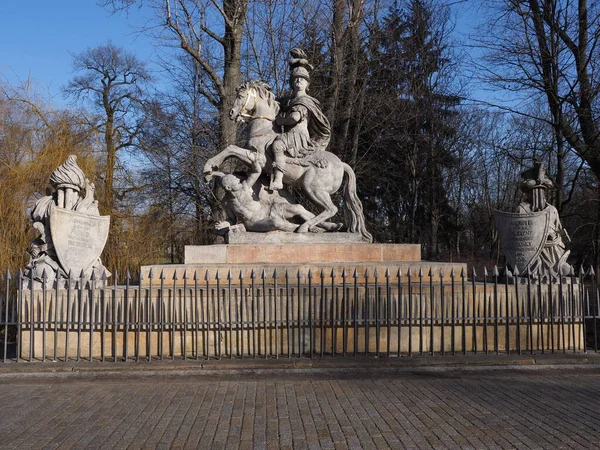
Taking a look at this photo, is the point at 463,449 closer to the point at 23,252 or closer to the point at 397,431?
the point at 397,431

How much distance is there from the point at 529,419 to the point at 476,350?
294 centimetres

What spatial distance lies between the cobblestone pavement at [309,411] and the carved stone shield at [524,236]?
2.19 metres

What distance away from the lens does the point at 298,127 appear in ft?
33.9

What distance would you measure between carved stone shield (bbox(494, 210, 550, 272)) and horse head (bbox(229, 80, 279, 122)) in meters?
4.66

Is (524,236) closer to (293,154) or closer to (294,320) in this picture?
(294,320)

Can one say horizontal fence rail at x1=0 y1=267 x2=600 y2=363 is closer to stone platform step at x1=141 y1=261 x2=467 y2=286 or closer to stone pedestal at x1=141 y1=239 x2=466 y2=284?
stone platform step at x1=141 y1=261 x2=467 y2=286

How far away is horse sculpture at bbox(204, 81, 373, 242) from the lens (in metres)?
10.1

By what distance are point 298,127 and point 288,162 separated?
0.72m

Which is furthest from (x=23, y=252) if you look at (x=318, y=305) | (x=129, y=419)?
(x=129, y=419)

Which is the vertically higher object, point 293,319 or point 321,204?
point 321,204

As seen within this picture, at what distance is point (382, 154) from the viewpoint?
86.3 feet

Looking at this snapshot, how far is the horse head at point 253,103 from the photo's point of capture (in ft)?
Answer: 33.6

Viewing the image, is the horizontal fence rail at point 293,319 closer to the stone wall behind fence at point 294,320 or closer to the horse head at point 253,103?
the stone wall behind fence at point 294,320

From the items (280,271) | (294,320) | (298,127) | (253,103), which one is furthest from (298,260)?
(253,103)
